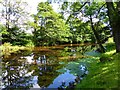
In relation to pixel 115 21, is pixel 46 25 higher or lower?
higher

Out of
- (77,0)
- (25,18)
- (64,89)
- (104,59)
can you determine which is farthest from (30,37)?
Result: (64,89)

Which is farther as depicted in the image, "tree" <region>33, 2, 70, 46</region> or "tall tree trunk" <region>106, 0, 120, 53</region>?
"tree" <region>33, 2, 70, 46</region>

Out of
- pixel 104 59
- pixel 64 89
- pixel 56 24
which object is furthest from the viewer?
pixel 56 24

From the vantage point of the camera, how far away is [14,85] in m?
9.96

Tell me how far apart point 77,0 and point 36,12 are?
903 inches

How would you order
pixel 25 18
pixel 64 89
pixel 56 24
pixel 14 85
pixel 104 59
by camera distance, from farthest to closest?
pixel 56 24 → pixel 25 18 → pixel 104 59 → pixel 14 85 → pixel 64 89

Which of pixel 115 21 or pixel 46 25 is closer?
pixel 115 21

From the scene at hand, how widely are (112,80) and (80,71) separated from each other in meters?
3.86

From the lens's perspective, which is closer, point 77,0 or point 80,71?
point 80,71

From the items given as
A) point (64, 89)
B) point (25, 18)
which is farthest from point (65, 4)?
point (25, 18)

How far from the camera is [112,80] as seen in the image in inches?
296

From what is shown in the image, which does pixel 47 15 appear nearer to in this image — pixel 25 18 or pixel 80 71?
pixel 25 18

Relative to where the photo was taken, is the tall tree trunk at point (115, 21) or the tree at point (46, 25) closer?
the tall tree trunk at point (115, 21)

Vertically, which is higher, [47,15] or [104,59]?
[47,15]
